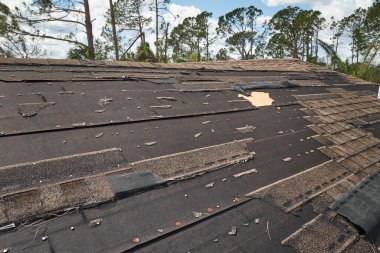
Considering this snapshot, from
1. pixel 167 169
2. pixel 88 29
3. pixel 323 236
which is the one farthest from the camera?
pixel 88 29

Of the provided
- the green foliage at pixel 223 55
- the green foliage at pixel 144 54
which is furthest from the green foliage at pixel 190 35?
the green foliage at pixel 144 54

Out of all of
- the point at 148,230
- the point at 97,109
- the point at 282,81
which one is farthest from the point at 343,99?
the point at 148,230

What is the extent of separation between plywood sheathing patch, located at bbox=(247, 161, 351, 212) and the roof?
1 cm

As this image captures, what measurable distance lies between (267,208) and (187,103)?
1975mm

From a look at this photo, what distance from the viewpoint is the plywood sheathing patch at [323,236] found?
180 cm

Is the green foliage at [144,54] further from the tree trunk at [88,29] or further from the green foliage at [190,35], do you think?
the green foliage at [190,35]

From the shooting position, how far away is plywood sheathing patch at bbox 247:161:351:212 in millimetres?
2193

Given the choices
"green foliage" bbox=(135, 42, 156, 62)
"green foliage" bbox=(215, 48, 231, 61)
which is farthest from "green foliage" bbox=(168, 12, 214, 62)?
"green foliage" bbox=(135, 42, 156, 62)

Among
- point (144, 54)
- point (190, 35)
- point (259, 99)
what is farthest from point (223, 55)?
point (259, 99)

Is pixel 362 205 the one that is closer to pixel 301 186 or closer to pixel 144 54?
pixel 301 186

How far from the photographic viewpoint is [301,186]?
2.45m

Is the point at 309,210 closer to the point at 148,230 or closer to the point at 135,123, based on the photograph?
the point at 148,230

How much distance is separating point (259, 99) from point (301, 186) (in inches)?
91.3

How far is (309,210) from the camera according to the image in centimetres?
216
